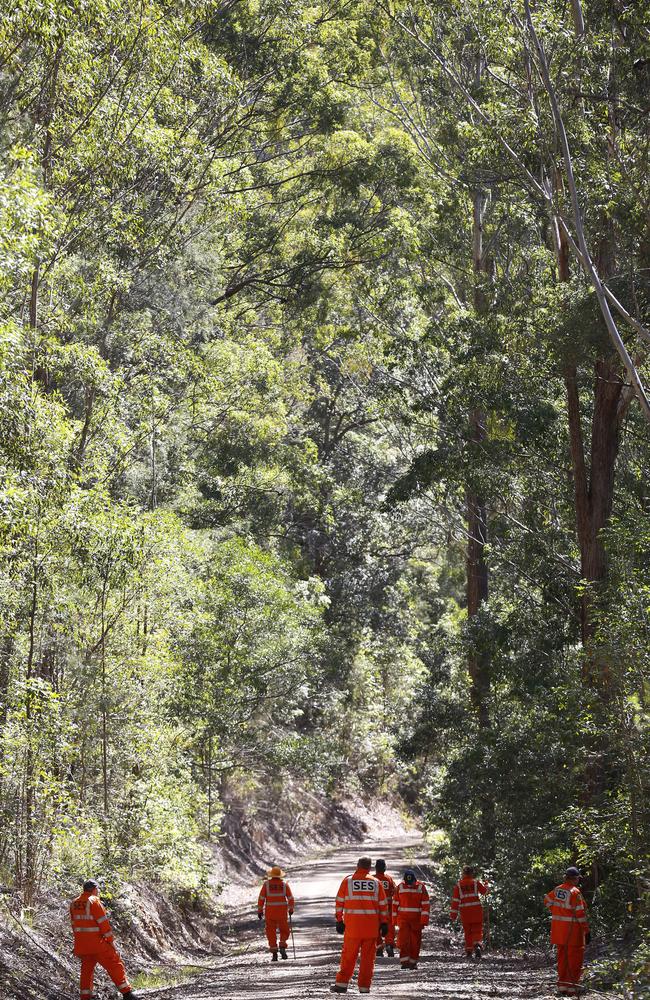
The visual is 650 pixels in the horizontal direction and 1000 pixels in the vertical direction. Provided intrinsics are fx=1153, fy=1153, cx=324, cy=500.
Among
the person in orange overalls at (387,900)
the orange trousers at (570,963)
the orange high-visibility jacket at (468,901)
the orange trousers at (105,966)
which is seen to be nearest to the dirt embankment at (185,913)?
the orange trousers at (105,966)

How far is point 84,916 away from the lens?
39.1 ft

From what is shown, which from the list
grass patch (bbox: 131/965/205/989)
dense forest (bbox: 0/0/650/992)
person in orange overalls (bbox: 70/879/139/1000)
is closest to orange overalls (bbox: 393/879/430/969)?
dense forest (bbox: 0/0/650/992)

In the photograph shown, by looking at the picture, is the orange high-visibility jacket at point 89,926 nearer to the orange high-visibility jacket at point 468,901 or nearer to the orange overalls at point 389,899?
the orange overalls at point 389,899

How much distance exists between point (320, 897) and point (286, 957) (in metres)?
9.26

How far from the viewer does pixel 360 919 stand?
11.3 meters

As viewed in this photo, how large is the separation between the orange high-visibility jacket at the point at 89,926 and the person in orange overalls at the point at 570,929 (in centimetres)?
473

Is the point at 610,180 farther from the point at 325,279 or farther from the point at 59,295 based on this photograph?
the point at 325,279

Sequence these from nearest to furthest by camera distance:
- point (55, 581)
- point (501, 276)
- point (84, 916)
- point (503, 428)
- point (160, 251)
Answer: point (84, 916) → point (55, 581) → point (503, 428) → point (160, 251) → point (501, 276)

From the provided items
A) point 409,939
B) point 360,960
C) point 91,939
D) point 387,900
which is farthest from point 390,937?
point 91,939

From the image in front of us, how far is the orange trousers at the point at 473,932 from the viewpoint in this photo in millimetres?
16234

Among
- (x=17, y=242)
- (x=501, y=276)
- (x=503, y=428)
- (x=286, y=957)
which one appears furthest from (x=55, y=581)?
(x=501, y=276)

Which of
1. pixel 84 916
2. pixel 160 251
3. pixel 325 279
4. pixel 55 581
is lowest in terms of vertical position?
pixel 84 916

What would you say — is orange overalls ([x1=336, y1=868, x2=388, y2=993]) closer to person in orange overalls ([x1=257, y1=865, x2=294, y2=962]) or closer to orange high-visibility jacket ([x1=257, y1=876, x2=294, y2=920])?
person in orange overalls ([x1=257, y1=865, x2=294, y2=962])

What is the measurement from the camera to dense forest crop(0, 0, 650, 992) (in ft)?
45.1
